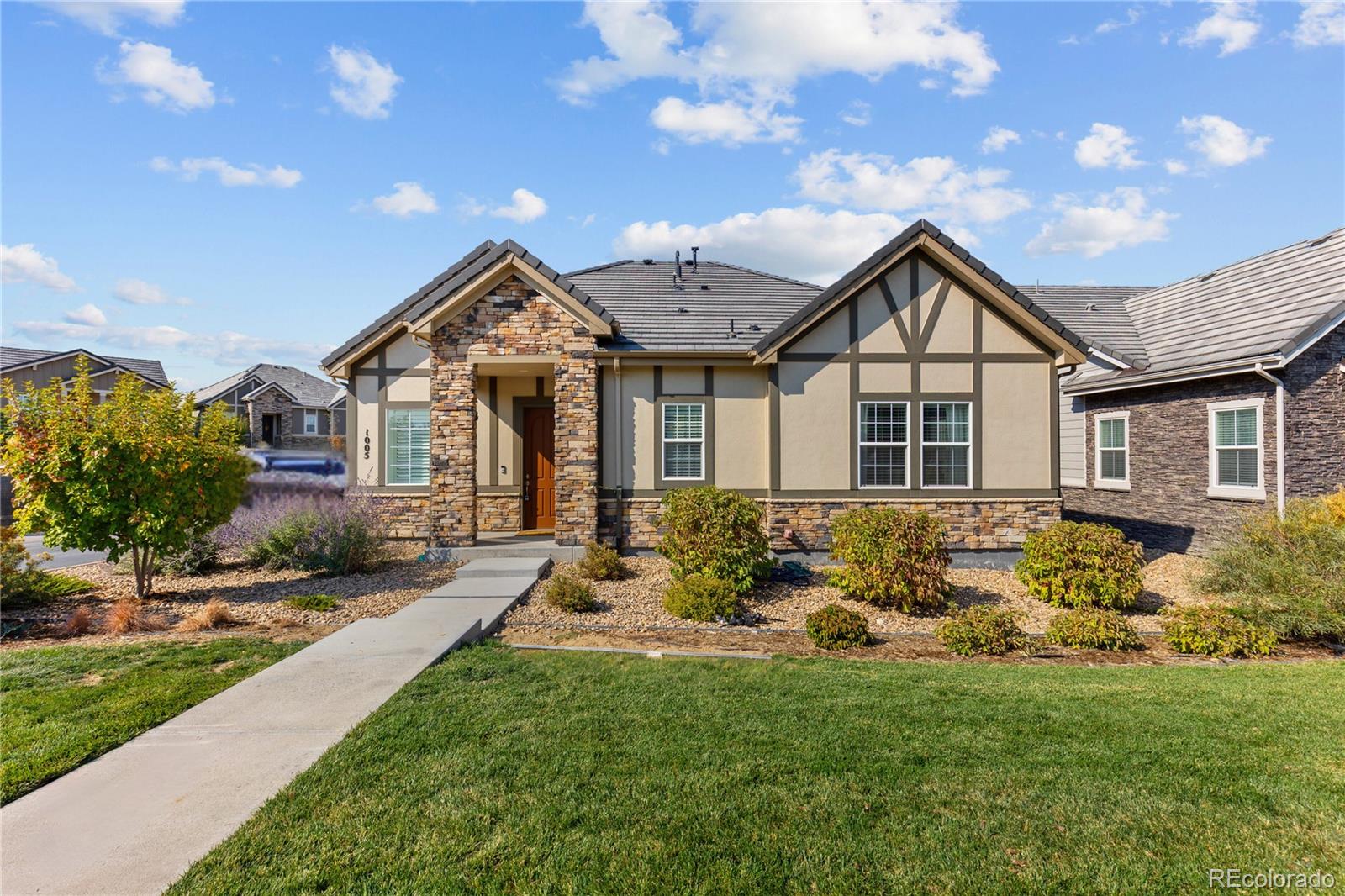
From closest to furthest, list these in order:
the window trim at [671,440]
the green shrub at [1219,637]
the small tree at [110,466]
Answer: the green shrub at [1219,637], the small tree at [110,466], the window trim at [671,440]

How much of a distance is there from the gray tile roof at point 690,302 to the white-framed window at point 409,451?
407 cm

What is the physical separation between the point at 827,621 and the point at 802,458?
16.6 feet

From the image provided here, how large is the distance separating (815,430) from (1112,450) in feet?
26.1

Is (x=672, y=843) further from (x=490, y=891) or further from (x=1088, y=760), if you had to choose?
(x=1088, y=760)

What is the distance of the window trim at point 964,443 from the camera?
1216 centimetres

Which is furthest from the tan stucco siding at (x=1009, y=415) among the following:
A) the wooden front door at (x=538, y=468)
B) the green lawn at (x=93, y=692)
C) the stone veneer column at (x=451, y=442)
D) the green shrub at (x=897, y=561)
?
the green lawn at (x=93, y=692)

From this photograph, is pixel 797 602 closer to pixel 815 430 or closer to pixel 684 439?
pixel 815 430

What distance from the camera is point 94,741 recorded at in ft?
14.8

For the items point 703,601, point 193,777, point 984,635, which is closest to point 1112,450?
point 984,635

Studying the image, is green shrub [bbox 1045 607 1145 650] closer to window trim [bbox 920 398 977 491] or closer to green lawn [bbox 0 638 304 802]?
window trim [bbox 920 398 977 491]

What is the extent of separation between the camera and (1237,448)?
39.8ft

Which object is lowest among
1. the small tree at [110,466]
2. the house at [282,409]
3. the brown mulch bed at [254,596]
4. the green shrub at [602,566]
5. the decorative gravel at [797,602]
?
the decorative gravel at [797,602]

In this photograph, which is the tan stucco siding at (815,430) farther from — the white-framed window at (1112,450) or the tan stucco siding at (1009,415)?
the white-framed window at (1112,450)

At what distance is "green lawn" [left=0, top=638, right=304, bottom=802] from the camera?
4.31m
